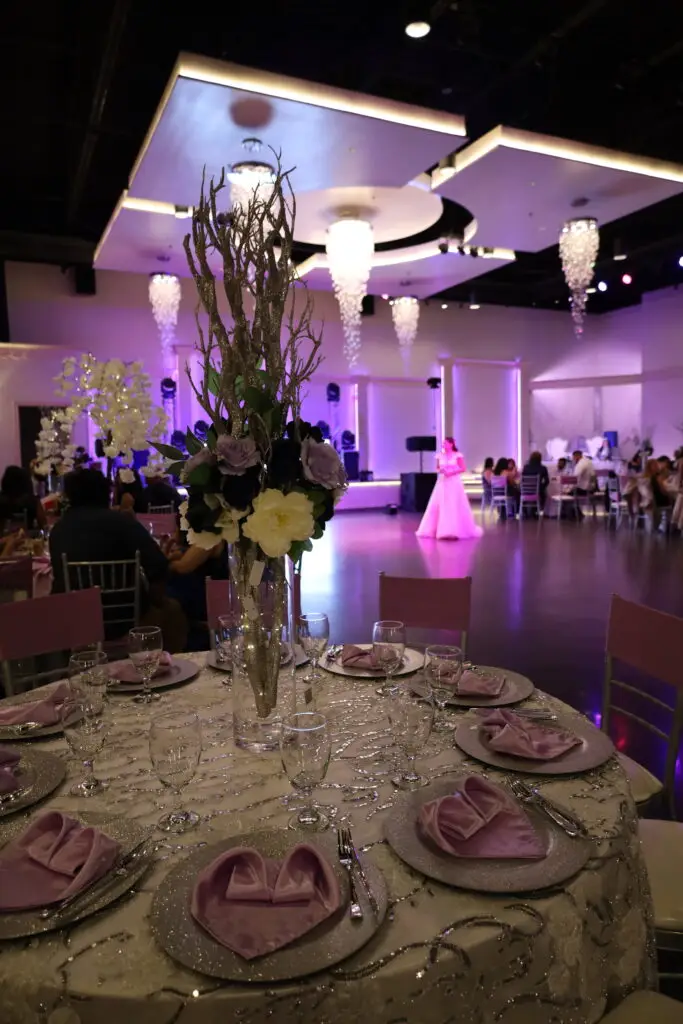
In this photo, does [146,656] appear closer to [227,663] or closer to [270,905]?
[227,663]

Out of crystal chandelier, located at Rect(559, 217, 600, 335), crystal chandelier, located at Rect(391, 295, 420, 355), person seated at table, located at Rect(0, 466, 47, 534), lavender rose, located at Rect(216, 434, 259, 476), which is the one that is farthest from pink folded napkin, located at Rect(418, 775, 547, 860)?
crystal chandelier, located at Rect(391, 295, 420, 355)

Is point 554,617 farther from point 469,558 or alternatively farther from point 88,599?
point 88,599

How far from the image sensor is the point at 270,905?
0.96 m

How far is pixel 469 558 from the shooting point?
8.93 meters

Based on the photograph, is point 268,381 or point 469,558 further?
point 469,558

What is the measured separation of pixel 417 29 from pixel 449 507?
21.3 ft

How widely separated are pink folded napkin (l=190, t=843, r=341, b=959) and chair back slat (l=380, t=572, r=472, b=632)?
164cm

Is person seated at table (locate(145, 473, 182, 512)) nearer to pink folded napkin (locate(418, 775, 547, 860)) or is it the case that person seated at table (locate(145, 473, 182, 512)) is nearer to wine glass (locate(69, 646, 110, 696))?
wine glass (locate(69, 646, 110, 696))

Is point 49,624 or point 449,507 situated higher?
point 49,624

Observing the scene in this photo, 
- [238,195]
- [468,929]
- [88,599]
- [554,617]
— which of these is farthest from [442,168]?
[468,929]

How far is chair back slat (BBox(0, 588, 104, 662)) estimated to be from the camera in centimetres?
233

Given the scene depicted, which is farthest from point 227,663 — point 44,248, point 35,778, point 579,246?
point 44,248

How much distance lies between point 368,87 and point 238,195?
5.66 feet

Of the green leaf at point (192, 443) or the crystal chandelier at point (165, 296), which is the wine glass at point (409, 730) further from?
the crystal chandelier at point (165, 296)
